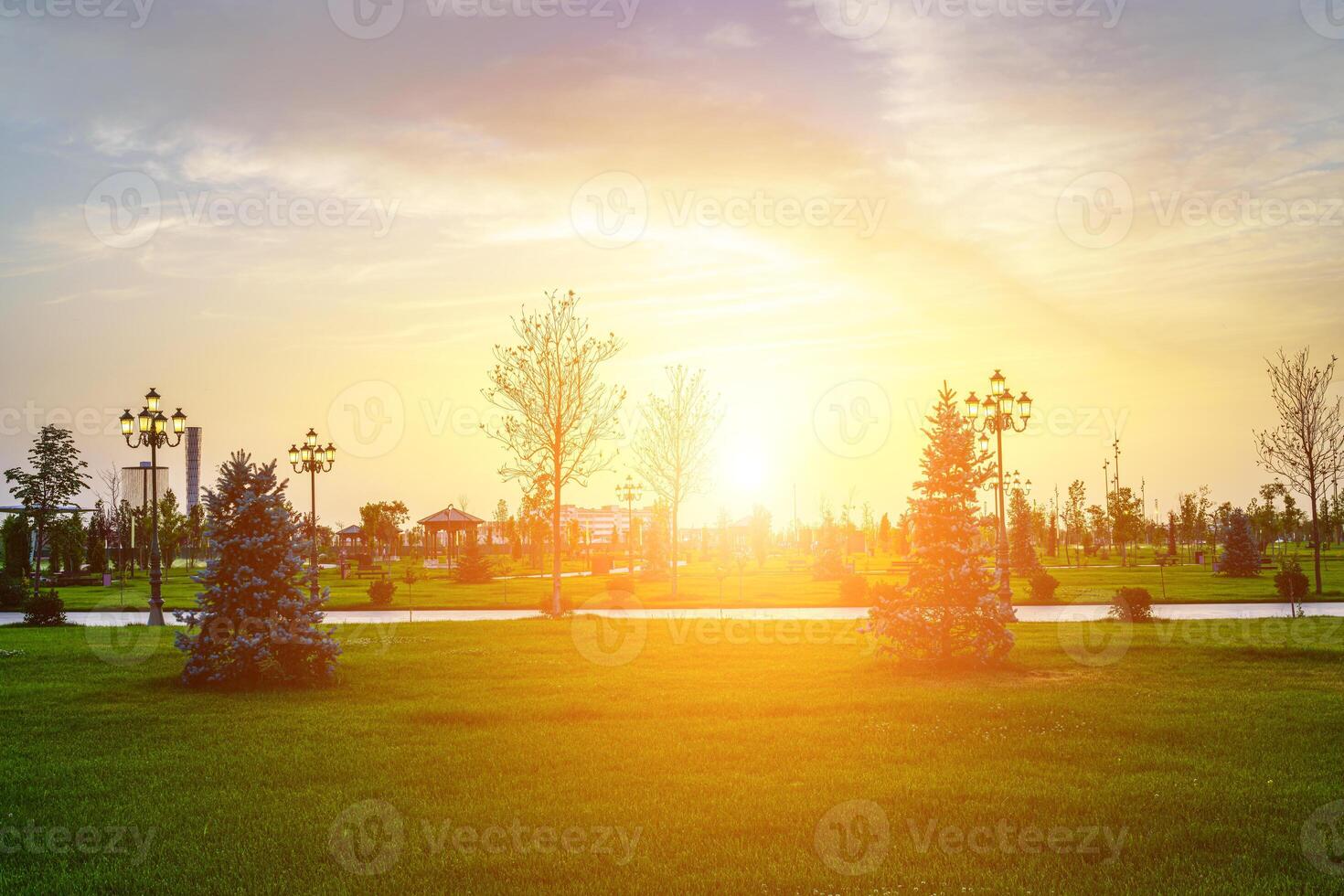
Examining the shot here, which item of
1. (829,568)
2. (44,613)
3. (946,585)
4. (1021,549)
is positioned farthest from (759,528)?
(946,585)

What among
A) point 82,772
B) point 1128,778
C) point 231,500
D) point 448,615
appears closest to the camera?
point 1128,778

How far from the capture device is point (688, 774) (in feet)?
32.1

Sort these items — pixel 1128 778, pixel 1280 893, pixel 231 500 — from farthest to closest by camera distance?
pixel 231 500
pixel 1128 778
pixel 1280 893

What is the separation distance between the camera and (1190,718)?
12281 mm

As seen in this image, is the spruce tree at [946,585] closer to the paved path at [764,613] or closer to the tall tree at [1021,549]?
the paved path at [764,613]

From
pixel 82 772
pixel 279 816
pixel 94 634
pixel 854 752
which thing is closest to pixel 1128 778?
pixel 854 752

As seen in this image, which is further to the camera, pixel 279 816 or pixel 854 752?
pixel 854 752

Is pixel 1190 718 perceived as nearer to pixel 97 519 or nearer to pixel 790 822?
pixel 790 822

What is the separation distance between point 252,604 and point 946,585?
11800 millimetres

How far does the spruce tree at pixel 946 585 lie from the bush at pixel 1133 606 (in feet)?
33.4

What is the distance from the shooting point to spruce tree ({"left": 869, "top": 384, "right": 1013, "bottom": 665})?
16.5 meters

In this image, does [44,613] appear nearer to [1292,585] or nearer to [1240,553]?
[1292,585]

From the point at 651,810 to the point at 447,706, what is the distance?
5.83 metres

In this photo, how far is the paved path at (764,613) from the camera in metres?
27.5
